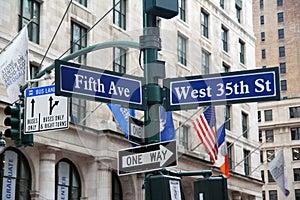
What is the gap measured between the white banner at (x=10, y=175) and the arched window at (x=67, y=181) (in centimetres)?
276

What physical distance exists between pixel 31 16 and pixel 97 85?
22838 millimetres

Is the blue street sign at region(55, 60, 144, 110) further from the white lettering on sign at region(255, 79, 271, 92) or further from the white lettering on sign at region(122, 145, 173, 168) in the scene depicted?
the white lettering on sign at region(255, 79, 271, 92)

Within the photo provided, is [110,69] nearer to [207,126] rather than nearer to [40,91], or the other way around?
[207,126]

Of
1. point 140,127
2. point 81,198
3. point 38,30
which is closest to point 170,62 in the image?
point 140,127

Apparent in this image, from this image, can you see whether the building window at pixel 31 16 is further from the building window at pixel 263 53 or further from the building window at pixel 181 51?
the building window at pixel 263 53

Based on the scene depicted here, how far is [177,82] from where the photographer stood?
19.7 feet

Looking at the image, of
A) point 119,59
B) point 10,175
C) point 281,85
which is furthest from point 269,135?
point 119,59

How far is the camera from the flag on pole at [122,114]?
591 centimetres

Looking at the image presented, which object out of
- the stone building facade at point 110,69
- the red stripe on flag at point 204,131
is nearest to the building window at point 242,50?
the stone building facade at point 110,69

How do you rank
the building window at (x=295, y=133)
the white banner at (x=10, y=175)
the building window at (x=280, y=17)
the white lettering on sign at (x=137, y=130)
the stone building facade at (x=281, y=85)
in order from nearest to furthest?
the white lettering on sign at (x=137, y=130)
the white banner at (x=10, y=175)
the stone building facade at (x=281, y=85)
the building window at (x=295, y=133)
the building window at (x=280, y=17)

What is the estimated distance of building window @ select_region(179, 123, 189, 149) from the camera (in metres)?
5.68

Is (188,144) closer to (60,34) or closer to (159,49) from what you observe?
(159,49)

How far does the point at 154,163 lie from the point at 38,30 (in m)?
23.4

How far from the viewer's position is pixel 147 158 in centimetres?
586
